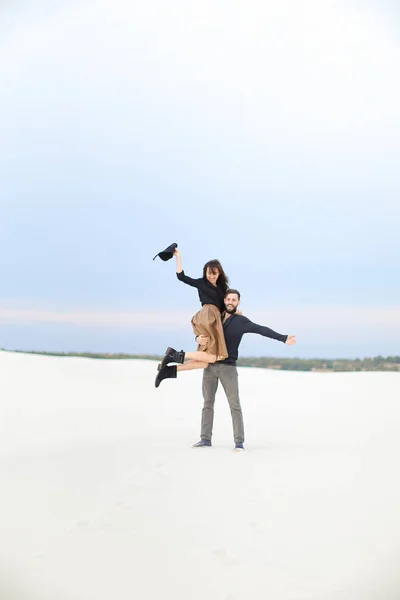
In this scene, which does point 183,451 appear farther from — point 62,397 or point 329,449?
point 62,397

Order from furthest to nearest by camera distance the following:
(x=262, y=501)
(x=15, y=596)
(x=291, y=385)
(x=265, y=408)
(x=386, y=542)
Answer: (x=291, y=385) < (x=265, y=408) < (x=262, y=501) < (x=386, y=542) < (x=15, y=596)

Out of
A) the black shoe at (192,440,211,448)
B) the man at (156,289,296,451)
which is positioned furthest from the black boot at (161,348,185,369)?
the black shoe at (192,440,211,448)

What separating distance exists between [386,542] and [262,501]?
0.92 meters

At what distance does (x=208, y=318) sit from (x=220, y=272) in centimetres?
45

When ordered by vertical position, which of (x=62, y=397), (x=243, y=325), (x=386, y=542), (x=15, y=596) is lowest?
(x=15, y=596)

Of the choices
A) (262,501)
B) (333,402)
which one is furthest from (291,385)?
(262,501)

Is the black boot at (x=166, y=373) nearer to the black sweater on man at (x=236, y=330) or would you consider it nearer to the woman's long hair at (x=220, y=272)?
the black sweater on man at (x=236, y=330)

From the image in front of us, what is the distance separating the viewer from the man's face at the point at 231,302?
243 inches

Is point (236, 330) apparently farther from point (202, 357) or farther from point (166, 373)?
point (166, 373)

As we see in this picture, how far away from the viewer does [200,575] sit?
3.53 metres

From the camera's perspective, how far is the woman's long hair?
616cm

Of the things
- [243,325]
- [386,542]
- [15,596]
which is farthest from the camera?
[243,325]

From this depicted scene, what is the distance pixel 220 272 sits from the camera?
6188 mm

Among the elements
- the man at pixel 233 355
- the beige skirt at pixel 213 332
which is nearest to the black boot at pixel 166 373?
the man at pixel 233 355
